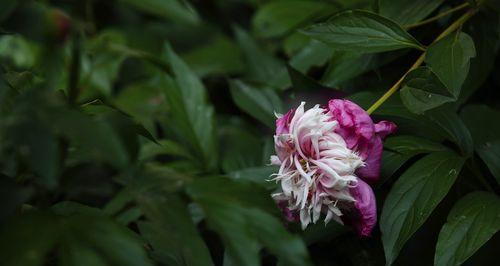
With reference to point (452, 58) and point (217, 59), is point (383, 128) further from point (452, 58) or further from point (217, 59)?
point (217, 59)

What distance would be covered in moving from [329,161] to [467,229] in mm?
210

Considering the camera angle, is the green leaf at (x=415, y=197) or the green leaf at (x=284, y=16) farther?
the green leaf at (x=284, y=16)

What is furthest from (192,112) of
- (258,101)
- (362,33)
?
(362,33)

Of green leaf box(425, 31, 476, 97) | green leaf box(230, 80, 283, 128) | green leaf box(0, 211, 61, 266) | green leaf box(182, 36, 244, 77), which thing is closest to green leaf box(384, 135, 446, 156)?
green leaf box(425, 31, 476, 97)

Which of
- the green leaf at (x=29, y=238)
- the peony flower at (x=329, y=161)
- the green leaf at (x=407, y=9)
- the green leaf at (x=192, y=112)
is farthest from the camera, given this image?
the green leaf at (x=192, y=112)

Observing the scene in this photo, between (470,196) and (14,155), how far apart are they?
1.92 feet

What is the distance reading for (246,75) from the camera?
1714 mm

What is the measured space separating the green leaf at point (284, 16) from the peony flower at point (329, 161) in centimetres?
73

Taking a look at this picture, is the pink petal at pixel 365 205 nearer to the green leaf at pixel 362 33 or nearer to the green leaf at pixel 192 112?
the green leaf at pixel 362 33

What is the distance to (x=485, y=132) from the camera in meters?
1.07

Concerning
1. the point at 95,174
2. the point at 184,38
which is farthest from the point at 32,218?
the point at 184,38

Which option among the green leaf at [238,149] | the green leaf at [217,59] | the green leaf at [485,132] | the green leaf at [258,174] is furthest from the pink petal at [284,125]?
the green leaf at [217,59]

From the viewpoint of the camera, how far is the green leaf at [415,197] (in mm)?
879

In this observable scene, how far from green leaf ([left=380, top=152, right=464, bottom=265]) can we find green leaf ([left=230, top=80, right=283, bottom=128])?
1.11ft
